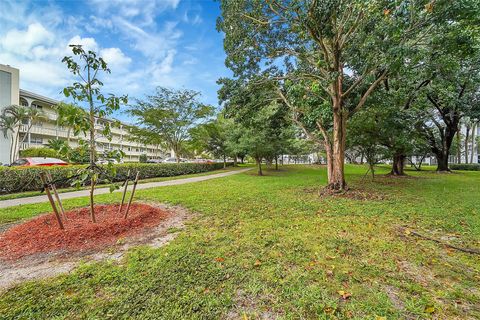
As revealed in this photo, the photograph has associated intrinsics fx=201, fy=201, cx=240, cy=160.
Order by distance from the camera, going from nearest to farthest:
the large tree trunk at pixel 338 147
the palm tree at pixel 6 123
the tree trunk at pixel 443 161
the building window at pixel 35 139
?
the large tree trunk at pixel 338 147 → the palm tree at pixel 6 123 → the tree trunk at pixel 443 161 → the building window at pixel 35 139

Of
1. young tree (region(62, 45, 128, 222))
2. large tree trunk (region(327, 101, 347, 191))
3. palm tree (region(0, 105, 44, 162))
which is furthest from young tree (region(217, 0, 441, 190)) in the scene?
palm tree (region(0, 105, 44, 162))

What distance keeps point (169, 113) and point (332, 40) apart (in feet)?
46.2

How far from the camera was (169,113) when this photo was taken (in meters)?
17.5

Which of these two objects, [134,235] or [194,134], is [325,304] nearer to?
[134,235]

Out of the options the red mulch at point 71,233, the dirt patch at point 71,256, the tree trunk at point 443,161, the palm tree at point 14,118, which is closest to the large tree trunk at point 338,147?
the dirt patch at point 71,256

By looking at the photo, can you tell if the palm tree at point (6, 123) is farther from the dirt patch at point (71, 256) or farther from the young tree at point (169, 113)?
the dirt patch at point (71, 256)

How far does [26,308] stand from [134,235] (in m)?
1.80

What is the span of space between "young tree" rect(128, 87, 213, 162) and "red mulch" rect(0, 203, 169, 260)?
46.4 feet

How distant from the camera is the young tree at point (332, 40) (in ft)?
17.3

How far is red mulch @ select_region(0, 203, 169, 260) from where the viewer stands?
10.4 ft

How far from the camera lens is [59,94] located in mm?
3506

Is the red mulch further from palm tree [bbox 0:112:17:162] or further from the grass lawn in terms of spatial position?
palm tree [bbox 0:112:17:162]

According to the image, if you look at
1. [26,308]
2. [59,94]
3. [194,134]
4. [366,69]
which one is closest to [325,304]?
[26,308]

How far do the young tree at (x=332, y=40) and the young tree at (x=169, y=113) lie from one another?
10.6 m
